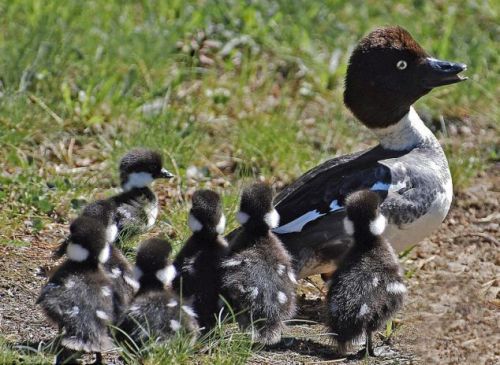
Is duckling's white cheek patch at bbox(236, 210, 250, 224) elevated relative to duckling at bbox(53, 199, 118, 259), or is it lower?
elevated

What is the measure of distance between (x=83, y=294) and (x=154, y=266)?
44 cm

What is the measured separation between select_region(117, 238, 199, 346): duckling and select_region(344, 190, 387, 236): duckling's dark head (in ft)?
3.75

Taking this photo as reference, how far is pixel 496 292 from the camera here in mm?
7371

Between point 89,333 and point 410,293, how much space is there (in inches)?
112

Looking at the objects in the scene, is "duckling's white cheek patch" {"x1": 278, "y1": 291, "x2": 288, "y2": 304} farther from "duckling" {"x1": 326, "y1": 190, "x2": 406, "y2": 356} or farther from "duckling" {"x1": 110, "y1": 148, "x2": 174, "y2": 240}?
"duckling" {"x1": 110, "y1": 148, "x2": 174, "y2": 240}

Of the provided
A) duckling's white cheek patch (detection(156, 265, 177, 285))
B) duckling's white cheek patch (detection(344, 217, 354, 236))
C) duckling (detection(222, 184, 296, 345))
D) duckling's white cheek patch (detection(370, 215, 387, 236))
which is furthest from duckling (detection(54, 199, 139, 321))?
duckling's white cheek patch (detection(370, 215, 387, 236))

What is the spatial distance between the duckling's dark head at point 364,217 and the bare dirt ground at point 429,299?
27.3 inches

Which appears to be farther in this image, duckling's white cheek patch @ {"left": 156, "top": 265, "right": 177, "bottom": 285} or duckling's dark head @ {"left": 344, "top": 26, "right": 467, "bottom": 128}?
duckling's dark head @ {"left": 344, "top": 26, "right": 467, "bottom": 128}

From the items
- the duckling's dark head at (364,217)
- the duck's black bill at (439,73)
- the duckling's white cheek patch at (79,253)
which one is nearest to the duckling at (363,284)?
the duckling's dark head at (364,217)

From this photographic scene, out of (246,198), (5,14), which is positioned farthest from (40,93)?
(246,198)

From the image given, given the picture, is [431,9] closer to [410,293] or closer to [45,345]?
[410,293]

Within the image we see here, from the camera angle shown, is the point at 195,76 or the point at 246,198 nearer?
the point at 246,198

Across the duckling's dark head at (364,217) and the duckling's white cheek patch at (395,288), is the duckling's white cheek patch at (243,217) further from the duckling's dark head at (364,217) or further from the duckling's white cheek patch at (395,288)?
the duckling's white cheek patch at (395,288)

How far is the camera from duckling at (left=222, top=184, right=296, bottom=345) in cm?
607
